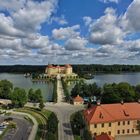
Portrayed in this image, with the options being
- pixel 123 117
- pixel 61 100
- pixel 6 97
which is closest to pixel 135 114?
pixel 123 117

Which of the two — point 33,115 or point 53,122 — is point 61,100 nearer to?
point 33,115

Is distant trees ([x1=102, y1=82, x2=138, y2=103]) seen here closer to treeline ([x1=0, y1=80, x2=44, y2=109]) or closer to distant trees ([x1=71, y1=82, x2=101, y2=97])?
treeline ([x1=0, y1=80, x2=44, y2=109])

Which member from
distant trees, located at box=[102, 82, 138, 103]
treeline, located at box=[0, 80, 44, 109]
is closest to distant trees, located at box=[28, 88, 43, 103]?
treeline, located at box=[0, 80, 44, 109]

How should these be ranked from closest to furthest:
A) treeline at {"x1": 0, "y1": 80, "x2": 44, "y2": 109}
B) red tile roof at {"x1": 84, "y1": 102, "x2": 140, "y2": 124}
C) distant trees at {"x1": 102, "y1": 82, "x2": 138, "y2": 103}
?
red tile roof at {"x1": 84, "y1": 102, "x2": 140, "y2": 124}, distant trees at {"x1": 102, "y1": 82, "x2": 138, "y2": 103}, treeline at {"x1": 0, "y1": 80, "x2": 44, "y2": 109}

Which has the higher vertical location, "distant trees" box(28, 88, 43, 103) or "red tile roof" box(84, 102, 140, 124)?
"distant trees" box(28, 88, 43, 103)

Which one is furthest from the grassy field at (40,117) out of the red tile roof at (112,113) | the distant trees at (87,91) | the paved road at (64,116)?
the distant trees at (87,91)

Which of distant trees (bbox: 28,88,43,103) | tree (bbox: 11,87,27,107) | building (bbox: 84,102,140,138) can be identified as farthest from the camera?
distant trees (bbox: 28,88,43,103)

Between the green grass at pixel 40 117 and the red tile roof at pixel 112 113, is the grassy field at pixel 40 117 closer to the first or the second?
the green grass at pixel 40 117

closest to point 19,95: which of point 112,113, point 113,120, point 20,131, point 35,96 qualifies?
point 35,96
